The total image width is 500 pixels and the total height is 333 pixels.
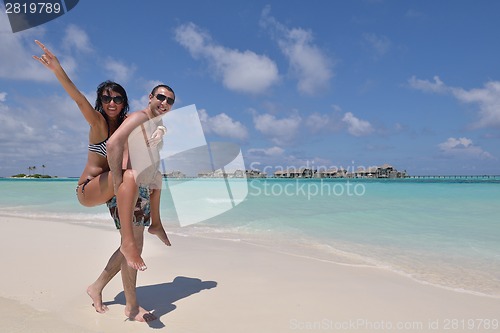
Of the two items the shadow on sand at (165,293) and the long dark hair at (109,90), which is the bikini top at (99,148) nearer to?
the long dark hair at (109,90)

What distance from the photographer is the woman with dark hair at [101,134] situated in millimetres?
2340

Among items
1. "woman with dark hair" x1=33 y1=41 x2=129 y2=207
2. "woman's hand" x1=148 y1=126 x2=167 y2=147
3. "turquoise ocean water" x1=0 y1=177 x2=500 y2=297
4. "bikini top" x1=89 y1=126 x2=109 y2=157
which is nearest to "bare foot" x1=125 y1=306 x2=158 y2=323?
"woman with dark hair" x1=33 y1=41 x2=129 y2=207

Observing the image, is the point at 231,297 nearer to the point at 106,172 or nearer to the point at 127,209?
the point at 127,209

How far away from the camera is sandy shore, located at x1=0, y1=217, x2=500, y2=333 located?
8.16 ft

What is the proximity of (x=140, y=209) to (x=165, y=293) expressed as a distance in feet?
3.39

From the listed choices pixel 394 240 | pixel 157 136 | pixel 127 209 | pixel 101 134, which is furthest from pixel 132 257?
pixel 394 240

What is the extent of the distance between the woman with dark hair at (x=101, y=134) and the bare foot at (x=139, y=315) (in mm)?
833

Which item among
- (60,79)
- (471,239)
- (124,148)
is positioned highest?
(60,79)

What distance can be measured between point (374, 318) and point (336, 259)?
7.21ft

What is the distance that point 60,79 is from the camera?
6.82 ft

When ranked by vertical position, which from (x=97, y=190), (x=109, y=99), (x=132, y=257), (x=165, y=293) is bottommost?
(x=165, y=293)

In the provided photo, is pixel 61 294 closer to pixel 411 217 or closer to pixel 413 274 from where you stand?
pixel 413 274

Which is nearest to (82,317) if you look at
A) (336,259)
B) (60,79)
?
(60,79)

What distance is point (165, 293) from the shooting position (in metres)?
3.16
